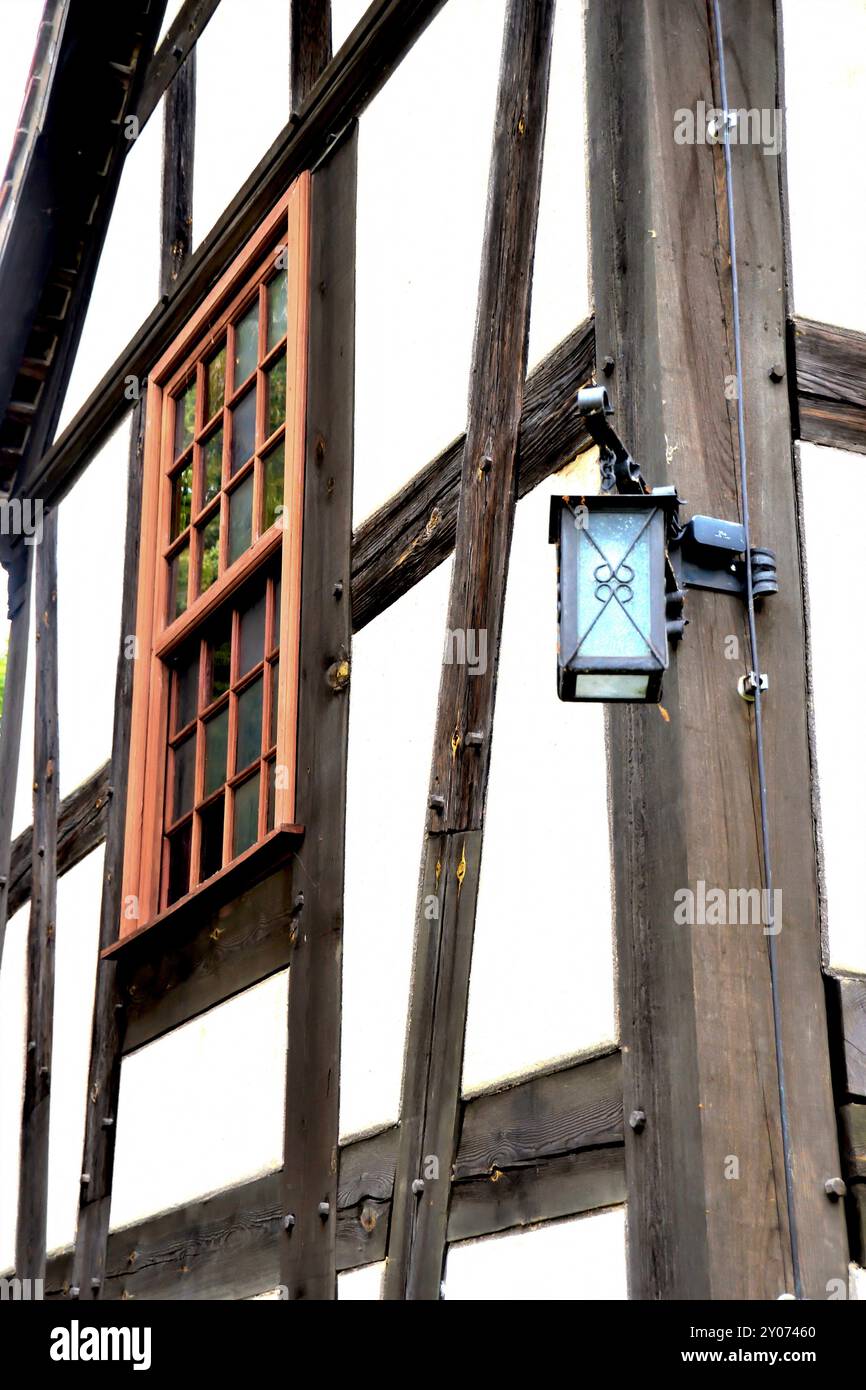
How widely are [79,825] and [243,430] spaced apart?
5.89 feet

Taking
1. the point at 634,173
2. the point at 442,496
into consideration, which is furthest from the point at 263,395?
the point at 634,173

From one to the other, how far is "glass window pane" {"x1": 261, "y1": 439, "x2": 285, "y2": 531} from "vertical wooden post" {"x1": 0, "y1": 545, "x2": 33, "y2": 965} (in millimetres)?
2472

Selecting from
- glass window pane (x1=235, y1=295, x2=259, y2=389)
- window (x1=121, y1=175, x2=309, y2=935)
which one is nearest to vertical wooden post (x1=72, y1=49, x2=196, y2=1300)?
window (x1=121, y1=175, x2=309, y2=935)

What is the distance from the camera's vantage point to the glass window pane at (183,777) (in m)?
6.47

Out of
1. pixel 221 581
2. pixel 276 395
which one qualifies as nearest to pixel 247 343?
pixel 276 395

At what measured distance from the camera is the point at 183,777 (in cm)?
657

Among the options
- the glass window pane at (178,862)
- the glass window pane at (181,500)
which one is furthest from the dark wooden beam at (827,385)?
the glass window pane at (181,500)

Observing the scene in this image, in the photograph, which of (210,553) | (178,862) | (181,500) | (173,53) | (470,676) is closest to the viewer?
(470,676)

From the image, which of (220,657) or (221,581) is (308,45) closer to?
(221,581)

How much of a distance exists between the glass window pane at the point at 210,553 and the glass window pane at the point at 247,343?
19.0 inches

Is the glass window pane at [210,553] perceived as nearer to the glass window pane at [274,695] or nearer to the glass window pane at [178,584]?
the glass window pane at [178,584]
